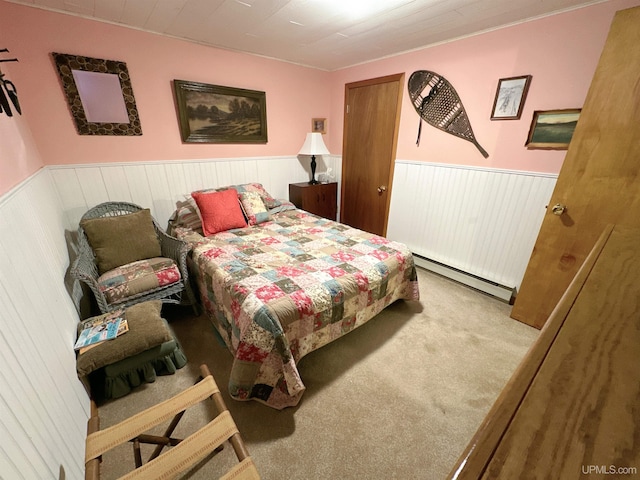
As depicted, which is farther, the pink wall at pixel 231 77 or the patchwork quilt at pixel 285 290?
the pink wall at pixel 231 77

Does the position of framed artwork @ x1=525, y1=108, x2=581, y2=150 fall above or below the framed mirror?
below

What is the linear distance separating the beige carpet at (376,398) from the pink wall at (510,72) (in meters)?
1.50

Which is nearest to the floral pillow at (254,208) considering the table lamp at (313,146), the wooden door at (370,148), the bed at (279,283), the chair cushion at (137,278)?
the bed at (279,283)

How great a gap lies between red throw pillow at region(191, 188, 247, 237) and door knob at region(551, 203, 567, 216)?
259 centimetres

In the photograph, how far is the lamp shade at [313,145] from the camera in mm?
3494

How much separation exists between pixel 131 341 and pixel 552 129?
130 inches

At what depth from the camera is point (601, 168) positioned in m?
1.66

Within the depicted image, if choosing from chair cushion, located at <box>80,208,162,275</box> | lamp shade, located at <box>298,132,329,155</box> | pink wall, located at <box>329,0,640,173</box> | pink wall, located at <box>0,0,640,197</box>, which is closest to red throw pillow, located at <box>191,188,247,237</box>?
chair cushion, located at <box>80,208,162,275</box>

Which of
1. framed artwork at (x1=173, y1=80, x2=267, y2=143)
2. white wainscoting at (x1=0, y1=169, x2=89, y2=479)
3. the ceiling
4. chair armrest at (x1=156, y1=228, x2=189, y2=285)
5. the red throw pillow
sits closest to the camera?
white wainscoting at (x1=0, y1=169, x2=89, y2=479)

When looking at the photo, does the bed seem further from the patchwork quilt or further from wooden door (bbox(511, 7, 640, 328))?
wooden door (bbox(511, 7, 640, 328))

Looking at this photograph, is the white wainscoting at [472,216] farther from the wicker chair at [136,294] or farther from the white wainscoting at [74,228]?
the wicker chair at [136,294]

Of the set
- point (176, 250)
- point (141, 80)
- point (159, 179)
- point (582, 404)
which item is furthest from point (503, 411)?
point (141, 80)

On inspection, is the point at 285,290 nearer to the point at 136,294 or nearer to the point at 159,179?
the point at 136,294

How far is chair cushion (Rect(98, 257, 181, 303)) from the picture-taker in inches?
72.6
